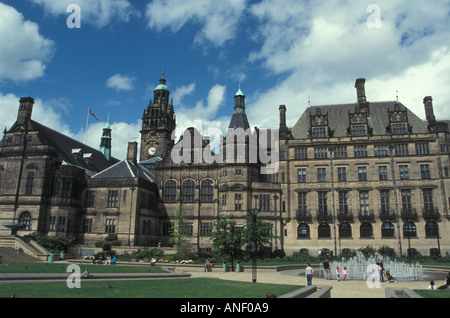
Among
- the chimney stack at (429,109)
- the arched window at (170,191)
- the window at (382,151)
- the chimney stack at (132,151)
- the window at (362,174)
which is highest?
the chimney stack at (429,109)

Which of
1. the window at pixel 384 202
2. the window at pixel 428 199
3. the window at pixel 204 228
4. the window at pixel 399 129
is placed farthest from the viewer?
the window at pixel 204 228

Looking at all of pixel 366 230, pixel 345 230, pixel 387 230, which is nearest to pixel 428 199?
pixel 387 230

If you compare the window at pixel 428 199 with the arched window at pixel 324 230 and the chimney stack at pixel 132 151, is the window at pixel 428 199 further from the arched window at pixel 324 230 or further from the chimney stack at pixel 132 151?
the chimney stack at pixel 132 151

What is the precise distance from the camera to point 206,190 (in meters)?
59.9

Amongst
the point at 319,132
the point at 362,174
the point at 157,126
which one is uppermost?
the point at 157,126

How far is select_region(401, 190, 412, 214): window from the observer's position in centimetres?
5201

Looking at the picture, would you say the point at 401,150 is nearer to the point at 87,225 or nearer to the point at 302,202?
the point at 302,202

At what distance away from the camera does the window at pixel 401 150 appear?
178 ft

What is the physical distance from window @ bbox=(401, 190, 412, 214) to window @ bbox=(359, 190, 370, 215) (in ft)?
16.9

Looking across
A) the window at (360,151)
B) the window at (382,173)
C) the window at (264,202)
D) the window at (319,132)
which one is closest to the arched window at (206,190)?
the window at (264,202)

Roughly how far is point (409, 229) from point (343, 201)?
10.1 meters

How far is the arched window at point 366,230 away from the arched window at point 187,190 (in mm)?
28104

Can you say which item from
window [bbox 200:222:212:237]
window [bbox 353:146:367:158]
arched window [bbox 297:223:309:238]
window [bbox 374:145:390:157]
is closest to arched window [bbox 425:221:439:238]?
window [bbox 374:145:390:157]

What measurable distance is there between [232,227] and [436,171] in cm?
3499
